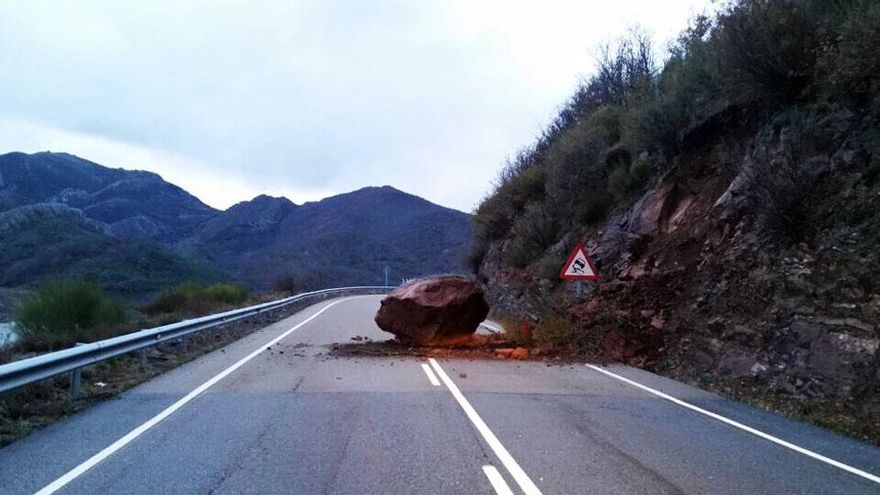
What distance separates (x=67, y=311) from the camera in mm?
18906

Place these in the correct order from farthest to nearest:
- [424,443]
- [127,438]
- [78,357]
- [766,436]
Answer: [78,357], [766,436], [127,438], [424,443]

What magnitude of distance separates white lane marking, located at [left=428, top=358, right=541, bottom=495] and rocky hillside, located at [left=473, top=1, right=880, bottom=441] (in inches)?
172

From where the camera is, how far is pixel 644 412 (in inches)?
366

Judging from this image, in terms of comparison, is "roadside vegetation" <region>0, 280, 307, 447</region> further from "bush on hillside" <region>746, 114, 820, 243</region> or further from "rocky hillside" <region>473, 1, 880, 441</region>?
"bush on hillside" <region>746, 114, 820, 243</region>

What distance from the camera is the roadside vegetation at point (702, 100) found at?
12.5 m

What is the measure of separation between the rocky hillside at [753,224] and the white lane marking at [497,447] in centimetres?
438

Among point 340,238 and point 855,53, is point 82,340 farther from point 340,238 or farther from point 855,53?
point 340,238

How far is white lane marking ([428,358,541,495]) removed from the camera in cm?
585

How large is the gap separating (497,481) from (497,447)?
122 cm

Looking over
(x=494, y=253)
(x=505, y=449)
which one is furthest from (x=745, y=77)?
(x=494, y=253)

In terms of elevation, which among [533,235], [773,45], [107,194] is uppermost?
[107,194]

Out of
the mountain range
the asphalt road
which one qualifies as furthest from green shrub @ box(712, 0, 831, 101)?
the mountain range

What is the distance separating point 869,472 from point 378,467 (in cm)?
459

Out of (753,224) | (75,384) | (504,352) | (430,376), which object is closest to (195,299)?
(504,352)
